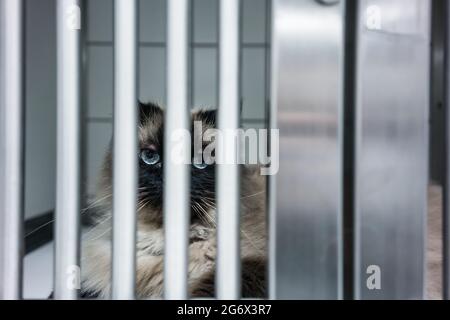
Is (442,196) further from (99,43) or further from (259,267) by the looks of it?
(99,43)

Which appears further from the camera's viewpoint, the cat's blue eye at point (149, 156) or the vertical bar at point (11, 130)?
the cat's blue eye at point (149, 156)

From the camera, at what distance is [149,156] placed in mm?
603

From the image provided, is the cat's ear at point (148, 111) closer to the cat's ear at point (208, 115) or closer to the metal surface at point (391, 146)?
the cat's ear at point (208, 115)

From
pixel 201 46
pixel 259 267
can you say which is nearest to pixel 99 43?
pixel 201 46

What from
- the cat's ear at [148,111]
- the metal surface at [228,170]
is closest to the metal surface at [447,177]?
the metal surface at [228,170]

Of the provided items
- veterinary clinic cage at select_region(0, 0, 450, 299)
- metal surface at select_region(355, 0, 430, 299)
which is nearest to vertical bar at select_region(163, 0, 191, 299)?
veterinary clinic cage at select_region(0, 0, 450, 299)

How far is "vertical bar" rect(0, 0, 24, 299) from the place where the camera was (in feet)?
1.55

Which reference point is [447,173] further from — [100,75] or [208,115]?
[100,75]

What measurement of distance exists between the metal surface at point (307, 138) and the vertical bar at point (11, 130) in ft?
0.99

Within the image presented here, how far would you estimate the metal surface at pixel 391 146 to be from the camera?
479 millimetres

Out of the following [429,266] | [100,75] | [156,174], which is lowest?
[429,266]

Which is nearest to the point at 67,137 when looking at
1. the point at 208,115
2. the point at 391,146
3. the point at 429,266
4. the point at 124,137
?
the point at 124,137

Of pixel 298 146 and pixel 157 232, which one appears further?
pixel 157 232

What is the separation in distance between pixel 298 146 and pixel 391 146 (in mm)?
114
